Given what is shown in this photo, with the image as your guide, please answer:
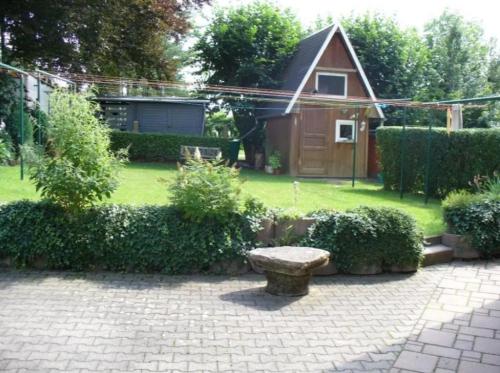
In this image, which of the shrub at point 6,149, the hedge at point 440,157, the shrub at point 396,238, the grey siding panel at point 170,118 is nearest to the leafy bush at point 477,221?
the shrub at point 396,238

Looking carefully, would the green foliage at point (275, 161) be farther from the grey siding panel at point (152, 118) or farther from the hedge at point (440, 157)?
the grey siding panel at point (152, 118)

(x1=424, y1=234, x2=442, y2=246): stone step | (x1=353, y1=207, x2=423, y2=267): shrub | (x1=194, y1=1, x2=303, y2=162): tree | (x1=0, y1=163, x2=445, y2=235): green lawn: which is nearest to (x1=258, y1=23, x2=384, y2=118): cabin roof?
(x1=194, y1=1, x2=303, y2=162): tree

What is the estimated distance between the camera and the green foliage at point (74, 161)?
6.36 m

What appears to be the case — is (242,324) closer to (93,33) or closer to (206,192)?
(206,192)

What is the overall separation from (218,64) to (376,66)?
760cm

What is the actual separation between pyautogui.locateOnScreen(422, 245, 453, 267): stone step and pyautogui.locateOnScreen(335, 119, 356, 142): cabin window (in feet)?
42.7

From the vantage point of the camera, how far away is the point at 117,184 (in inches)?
262

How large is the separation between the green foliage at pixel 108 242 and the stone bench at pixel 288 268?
0.80 meters

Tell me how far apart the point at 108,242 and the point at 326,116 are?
14814 mm

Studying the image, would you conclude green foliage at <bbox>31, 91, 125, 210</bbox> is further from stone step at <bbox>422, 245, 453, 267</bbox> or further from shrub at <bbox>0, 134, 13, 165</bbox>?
shrub at <bbox>0, 134, 13, 165</bbox>

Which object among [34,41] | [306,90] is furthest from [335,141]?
[34,41]

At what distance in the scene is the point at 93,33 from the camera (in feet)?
55.6

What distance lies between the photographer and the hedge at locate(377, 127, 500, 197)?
11227 millimetres

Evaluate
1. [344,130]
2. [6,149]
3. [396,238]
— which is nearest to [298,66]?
[344,130]
